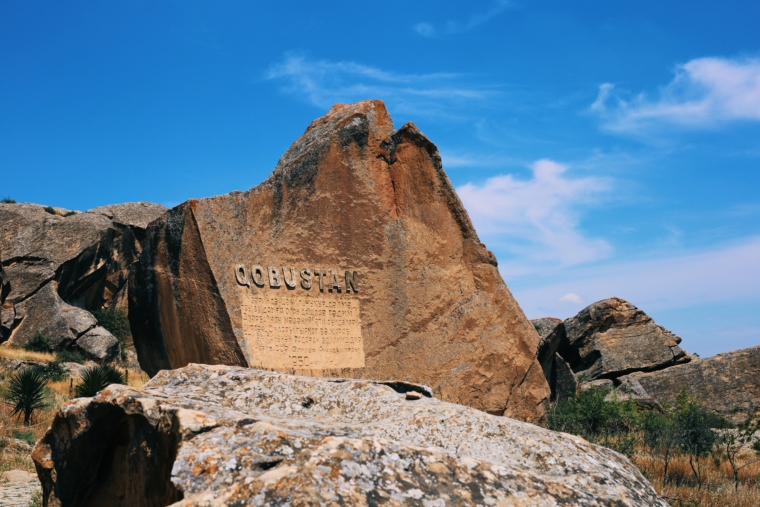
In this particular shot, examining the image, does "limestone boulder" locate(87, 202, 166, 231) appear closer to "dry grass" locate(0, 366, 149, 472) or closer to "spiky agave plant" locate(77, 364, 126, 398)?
"dry grass" locate(0, 366, 149, 472)

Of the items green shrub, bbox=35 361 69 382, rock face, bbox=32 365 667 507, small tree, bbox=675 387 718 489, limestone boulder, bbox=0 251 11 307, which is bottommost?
small tree, bbox=675 387 718 489

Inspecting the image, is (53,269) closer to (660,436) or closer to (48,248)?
(48,248)

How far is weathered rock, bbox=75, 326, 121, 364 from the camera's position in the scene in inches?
972

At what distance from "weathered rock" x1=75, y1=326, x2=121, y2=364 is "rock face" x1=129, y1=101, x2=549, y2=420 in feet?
53.6

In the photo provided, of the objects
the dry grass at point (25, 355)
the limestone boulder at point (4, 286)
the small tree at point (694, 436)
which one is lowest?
the small tree at point (694, 436)

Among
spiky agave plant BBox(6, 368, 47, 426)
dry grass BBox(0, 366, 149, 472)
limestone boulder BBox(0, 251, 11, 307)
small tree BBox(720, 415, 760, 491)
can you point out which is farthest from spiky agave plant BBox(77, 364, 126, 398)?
limestone boulder BBox(0, 251, 11, 307)

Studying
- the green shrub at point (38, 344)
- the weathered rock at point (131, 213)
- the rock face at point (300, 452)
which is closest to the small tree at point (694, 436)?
the rock face at point (300, 452)

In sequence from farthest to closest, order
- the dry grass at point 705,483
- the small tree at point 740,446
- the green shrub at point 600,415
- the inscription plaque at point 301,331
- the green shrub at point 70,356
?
the green shrub at point 70,356 < the green shrub at point 600,415 < the small tree at point 740,446 < the inscription plaque at point 301,331 < the dry grass at point 705,483

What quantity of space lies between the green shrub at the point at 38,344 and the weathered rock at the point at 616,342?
1668 cm

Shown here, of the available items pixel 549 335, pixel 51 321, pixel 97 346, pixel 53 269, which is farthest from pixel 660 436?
pixel 53 269

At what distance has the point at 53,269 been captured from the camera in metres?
25.6

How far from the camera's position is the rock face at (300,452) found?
2.64 metres

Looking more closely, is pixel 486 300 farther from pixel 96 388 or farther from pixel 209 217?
pixel 96 388

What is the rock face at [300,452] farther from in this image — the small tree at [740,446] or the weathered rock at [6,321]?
the weathered rock at [6,321]
